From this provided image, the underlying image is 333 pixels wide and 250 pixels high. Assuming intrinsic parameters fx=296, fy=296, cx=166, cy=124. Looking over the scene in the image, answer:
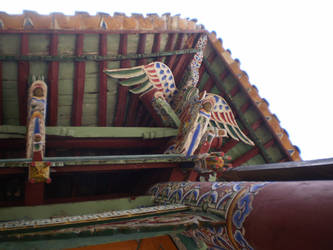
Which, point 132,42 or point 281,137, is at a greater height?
point 132,42

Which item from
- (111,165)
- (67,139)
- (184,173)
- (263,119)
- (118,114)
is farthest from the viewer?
(263,119)

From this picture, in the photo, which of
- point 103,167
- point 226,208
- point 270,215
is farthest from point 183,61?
point 270,215

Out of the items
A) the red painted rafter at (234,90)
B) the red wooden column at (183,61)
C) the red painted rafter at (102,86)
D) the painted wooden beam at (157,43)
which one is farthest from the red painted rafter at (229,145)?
the red painted rafter at (102,86)

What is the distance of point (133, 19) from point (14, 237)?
2.83m

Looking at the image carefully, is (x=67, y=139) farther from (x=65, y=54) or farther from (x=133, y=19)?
(x=133, y=19)

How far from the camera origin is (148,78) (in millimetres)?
4094

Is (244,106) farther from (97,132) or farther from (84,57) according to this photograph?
(84,57)

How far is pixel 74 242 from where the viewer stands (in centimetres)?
153

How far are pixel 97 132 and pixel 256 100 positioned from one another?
8.73ft

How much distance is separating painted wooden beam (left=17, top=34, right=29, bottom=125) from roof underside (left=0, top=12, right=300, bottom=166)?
0.03 ft

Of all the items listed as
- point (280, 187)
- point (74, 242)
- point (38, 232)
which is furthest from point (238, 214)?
point (38, 232)

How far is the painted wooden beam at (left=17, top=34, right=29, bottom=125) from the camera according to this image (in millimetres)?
3266

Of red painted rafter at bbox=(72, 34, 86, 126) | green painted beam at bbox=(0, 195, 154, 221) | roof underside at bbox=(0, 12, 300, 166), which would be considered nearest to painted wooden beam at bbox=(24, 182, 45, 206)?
green painted beam at bbox=(0, 195, 154, 221)

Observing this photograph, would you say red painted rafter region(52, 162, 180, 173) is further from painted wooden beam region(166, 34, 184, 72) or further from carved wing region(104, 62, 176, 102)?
painted wooden beam region(166, 34, 184, 72)
